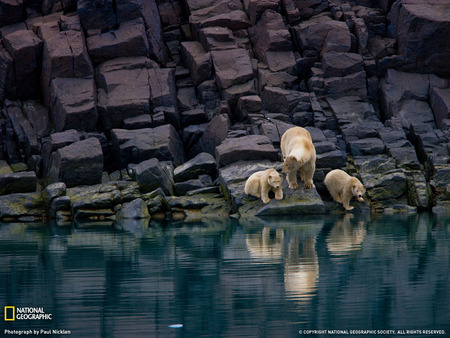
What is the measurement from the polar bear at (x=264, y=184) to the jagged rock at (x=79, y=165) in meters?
6.28

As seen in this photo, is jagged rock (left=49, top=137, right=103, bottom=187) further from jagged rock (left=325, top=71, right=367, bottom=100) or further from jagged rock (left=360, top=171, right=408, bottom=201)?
jagged rock (left=325, top=71, right=367, bottom=100)

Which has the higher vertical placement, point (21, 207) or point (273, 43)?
point (273, 43)

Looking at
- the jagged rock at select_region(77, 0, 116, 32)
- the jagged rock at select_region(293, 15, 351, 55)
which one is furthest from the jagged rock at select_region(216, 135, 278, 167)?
the jagged rock at select_region(77, 0, 116, 32)

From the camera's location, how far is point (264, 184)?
68.1 ft

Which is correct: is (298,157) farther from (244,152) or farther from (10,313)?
(10,313)

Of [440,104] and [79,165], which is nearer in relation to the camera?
[79,165]

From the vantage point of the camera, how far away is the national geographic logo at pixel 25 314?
309 inches

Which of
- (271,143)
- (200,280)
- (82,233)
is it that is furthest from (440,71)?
(200,280)

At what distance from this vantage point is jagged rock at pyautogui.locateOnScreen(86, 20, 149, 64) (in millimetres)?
30625

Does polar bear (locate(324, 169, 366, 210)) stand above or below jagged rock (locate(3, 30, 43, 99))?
below

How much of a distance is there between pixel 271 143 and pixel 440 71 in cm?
1070

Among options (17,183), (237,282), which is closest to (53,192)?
(17,183)

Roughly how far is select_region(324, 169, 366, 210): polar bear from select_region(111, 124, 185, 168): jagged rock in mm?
7004

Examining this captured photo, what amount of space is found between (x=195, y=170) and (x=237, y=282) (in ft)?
49.6
